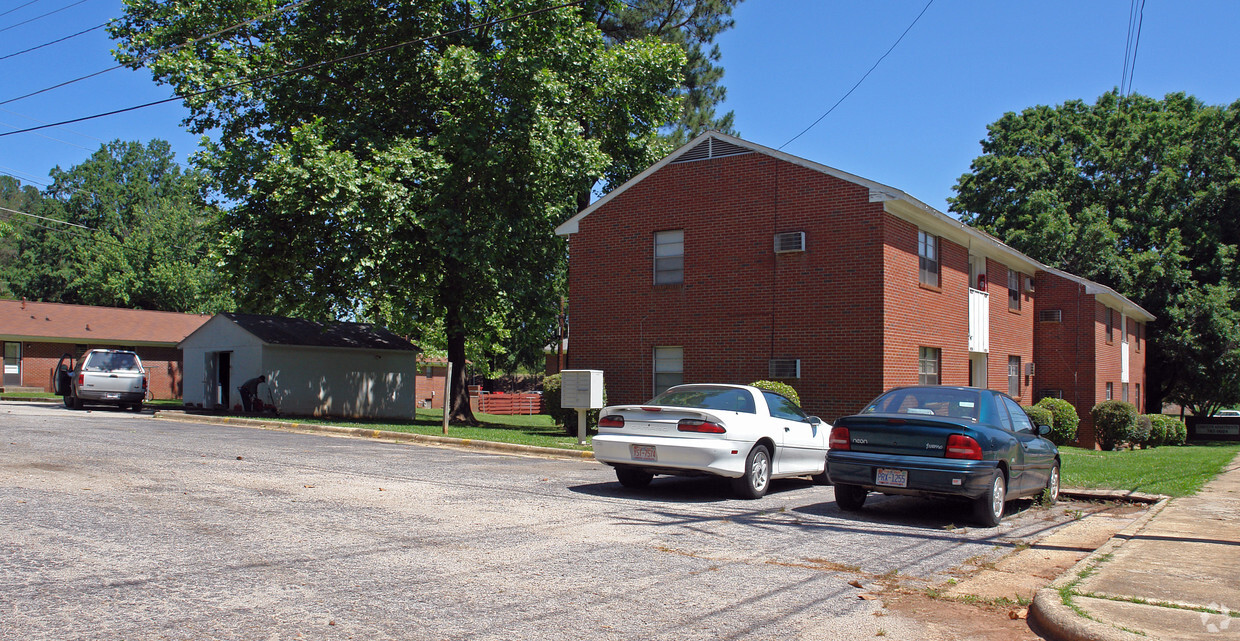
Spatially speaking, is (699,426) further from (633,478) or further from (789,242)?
(789,242)

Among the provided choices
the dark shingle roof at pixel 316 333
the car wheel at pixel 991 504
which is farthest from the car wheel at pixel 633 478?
the dark shingle roof at pixel 316 333

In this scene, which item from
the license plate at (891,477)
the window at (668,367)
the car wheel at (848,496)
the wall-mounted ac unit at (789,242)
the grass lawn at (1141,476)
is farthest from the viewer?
the window at (668,367)

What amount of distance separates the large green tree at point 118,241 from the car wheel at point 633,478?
33.4 meters

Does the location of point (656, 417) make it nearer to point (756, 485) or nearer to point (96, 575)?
point (756, 485)

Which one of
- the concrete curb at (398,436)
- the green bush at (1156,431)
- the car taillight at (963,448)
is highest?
the car taillight at (963,448)

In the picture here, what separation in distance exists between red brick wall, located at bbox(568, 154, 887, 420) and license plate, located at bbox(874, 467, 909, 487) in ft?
31.3

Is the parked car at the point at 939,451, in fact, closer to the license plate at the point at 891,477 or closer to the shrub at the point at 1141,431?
the license plate at the point at 891,477

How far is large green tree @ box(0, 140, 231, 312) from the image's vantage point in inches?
2136

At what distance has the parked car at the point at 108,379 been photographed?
25.7 meters

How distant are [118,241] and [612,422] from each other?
60.7 m

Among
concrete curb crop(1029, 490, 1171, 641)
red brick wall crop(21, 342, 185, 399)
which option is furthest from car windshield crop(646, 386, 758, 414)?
red brick wall crop(21, 342, 185, 399)

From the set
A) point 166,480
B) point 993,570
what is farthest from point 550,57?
point 993,570

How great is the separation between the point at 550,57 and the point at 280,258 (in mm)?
8776

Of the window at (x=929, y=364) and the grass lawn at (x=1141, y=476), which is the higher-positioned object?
the window at (x=929, y=364)
